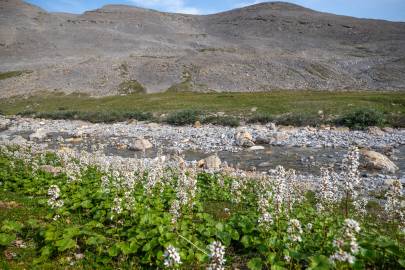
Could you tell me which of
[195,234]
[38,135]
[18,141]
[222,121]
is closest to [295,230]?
[195,234]

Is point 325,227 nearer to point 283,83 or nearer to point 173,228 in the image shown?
point 173,228

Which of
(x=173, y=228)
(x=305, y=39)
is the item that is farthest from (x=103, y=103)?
(x=305, y=39)

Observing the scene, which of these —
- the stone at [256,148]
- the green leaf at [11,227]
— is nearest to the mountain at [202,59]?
the stone at [256,148]

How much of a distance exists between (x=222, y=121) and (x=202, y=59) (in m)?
73.7

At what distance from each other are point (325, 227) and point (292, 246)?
2071mm

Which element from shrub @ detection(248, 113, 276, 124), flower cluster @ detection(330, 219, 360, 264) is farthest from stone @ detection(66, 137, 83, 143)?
flower cluster @ detection(330, 219, 360, 264)

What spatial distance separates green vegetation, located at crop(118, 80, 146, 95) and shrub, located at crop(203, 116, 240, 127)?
51.0 meters

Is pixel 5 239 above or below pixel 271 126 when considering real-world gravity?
above

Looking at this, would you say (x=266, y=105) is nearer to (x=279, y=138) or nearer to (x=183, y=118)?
(x=183, y=118)

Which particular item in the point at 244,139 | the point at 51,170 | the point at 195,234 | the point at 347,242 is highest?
the point at 347,242

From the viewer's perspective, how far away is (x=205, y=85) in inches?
4001

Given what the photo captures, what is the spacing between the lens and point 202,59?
122500 mm

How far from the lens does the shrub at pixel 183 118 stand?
179 feet

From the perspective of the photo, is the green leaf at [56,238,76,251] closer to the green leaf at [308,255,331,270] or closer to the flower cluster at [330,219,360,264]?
the green leaf at [308,255,331,270]
